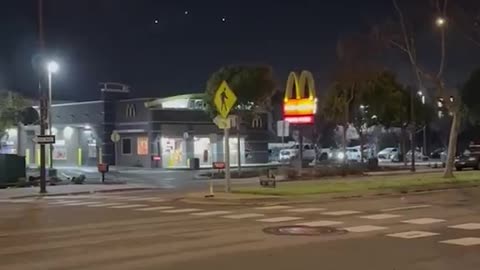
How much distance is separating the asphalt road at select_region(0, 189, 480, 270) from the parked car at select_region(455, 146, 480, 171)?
92.2ft

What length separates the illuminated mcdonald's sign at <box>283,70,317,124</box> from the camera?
1763 inches

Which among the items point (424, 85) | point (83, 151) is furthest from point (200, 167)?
point (424, 85)

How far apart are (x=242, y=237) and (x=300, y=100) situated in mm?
31083

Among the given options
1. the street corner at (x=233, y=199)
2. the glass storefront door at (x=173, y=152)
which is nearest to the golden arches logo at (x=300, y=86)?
the glass storefront door at (x=173, y=152)

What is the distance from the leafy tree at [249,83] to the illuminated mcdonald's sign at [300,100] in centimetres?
326

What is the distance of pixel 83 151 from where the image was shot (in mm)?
69188

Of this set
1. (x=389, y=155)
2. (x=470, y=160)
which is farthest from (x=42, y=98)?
(x=389, y=155)

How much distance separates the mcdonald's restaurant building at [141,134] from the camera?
207ft

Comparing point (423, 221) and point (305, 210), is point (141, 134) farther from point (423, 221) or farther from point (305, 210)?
point (423, 221)

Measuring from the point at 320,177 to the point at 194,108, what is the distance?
26707mm

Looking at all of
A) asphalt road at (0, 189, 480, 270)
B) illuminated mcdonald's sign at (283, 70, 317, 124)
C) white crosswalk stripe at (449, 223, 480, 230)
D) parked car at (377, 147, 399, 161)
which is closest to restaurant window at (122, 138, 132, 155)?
illuminated mcdonald's sign at (283, 70, 317, 124)

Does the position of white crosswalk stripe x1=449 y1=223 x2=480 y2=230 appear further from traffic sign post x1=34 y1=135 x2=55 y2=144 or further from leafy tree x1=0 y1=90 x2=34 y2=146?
leafy tree x1=0 y1=90 x2=34 y2=146

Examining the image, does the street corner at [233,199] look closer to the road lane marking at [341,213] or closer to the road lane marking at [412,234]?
the road lane marking at [341,213]

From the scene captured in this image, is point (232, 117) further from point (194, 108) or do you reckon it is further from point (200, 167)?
point (194, 108)
